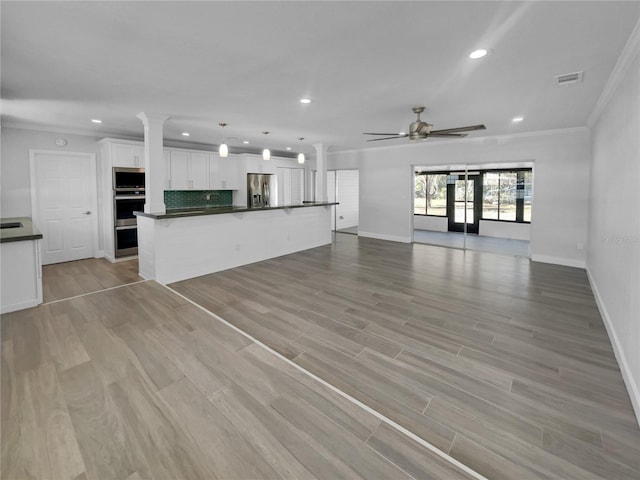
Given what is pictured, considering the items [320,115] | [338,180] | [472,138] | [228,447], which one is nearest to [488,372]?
[228,447]

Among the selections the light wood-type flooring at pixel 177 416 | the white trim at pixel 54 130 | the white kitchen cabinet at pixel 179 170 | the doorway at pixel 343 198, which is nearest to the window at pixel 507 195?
the doorway at pixel 343 198

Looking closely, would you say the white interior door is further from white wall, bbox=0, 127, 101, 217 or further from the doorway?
the doorway

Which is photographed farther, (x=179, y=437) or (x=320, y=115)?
(x=320, y=115)

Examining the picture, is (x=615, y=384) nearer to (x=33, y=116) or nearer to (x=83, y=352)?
(x=83, y=352)

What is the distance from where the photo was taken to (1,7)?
1.99m

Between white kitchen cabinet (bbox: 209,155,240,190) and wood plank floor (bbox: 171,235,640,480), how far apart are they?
348 centimetres

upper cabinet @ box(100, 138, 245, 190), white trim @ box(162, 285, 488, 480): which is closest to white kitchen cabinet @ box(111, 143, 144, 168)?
upper cabinet @ box(100, 138, 245, 190)

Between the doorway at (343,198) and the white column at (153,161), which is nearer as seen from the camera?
the white column at (153,161)

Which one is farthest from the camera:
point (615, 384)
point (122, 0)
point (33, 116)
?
point (33, 116)

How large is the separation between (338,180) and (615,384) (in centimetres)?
882

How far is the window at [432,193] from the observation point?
965 centimetres

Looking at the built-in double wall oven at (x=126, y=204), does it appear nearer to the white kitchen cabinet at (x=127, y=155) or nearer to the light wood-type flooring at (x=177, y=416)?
the white kitchen cabinet at (x=127, y=155)

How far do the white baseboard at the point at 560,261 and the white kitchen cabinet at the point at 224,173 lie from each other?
23.7 feet

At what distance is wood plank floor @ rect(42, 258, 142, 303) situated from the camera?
4352 millimetres
